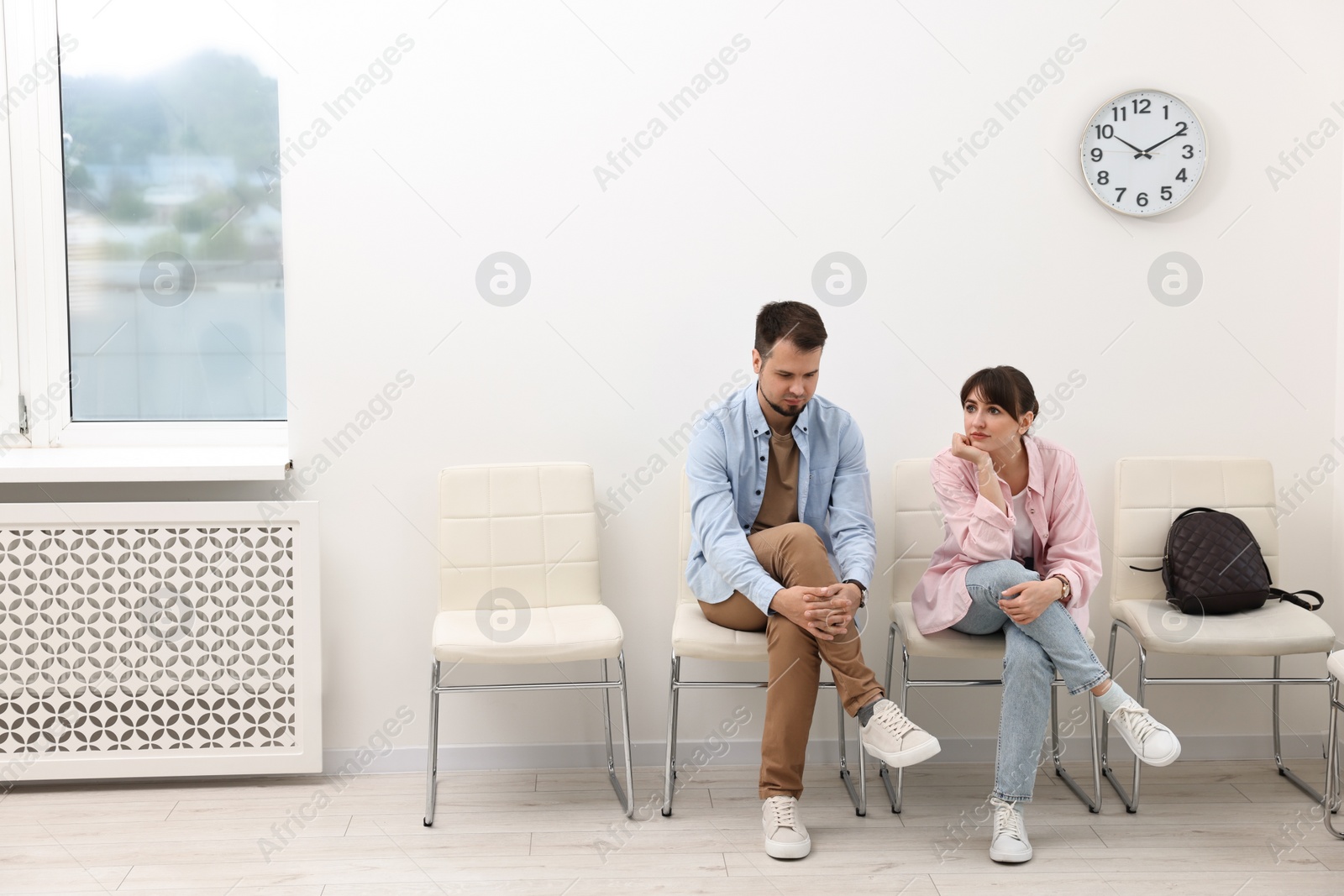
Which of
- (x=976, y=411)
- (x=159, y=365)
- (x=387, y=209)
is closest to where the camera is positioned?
(x=976, y=411)

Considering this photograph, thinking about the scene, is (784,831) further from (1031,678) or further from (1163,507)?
(1163,507)

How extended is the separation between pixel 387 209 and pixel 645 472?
99 centimetres

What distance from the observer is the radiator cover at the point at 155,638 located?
2539mm

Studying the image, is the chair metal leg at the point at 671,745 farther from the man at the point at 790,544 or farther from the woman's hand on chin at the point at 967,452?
the woman's hand on chin at the point at 967,452

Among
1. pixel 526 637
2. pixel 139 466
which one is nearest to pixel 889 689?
pixel 526 637

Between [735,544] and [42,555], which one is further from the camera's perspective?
[42,555]

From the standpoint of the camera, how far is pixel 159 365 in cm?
284

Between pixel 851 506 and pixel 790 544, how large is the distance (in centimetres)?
25

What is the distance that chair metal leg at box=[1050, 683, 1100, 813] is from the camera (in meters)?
2.48

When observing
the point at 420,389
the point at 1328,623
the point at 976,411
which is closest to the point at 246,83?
the point at 420,389

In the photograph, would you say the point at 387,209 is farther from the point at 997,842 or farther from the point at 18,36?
the point at 997,842

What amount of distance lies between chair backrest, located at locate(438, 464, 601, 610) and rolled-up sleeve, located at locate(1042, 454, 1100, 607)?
3.83 ft

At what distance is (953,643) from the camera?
7.87ft

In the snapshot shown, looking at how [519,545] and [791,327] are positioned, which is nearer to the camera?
[791,327]
